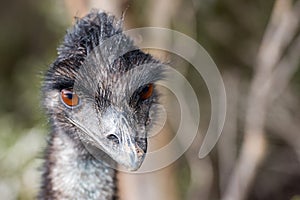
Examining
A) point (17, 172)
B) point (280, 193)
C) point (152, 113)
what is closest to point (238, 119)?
point (280, 193)

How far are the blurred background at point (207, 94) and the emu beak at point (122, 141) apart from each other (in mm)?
1742

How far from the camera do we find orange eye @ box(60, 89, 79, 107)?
2.67m

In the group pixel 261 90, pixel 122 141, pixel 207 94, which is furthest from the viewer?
pixel 207 94

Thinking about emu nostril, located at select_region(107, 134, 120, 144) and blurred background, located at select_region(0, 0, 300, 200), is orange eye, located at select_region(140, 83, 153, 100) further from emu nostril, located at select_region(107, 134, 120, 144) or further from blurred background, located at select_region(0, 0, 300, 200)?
blurred background, located at select_region(0, 0, 300, 200)


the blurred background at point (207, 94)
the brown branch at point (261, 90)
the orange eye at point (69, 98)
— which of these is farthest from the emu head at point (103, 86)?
the brown branch at point (261, 90)

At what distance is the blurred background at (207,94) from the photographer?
4934 millimetres

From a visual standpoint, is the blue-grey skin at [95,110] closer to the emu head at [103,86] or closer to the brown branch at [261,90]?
the emu head at [103,86]

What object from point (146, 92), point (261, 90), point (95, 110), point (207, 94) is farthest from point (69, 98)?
point (207, 94)

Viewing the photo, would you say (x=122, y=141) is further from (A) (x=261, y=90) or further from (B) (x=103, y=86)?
(A) (x=261, y=90)

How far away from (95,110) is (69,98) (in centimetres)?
12

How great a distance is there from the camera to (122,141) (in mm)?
2445

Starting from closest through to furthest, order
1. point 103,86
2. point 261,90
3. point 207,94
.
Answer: point 103,86 < point 261,90 < point 207,94

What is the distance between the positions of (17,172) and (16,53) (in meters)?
2.39

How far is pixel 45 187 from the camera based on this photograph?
292 centimetres
